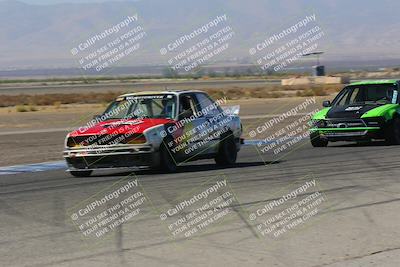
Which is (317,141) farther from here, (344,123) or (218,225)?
(218,225)

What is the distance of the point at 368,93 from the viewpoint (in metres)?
19.7

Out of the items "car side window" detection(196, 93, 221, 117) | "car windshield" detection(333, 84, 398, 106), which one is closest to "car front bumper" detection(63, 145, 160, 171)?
"car side window" detection(196, 93, 221, 117)

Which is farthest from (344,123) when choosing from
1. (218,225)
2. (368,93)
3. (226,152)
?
(218,225)

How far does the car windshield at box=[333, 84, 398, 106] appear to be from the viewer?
19375 mm

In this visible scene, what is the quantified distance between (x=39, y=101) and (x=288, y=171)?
4295 centimetres

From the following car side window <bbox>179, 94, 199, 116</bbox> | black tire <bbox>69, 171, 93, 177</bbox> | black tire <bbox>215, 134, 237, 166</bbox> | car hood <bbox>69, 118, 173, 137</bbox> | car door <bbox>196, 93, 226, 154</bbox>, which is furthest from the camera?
black tire <bbox>215, 134, 237, 166</bbox>

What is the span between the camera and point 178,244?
307 inches

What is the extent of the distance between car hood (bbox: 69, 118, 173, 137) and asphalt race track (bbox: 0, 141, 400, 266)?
738 mm

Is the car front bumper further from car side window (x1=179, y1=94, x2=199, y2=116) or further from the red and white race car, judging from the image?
car side window (x1=179, y1=94, x2=199, y2=116)

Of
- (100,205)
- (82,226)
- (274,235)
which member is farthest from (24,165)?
(274,235)

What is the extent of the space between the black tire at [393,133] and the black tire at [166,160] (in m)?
6.39

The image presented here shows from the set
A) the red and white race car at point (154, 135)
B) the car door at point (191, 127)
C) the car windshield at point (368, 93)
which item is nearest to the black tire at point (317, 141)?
the car windshield at point (368, 93)

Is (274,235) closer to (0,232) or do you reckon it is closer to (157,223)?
(157,223)

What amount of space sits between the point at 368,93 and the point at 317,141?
170cm
